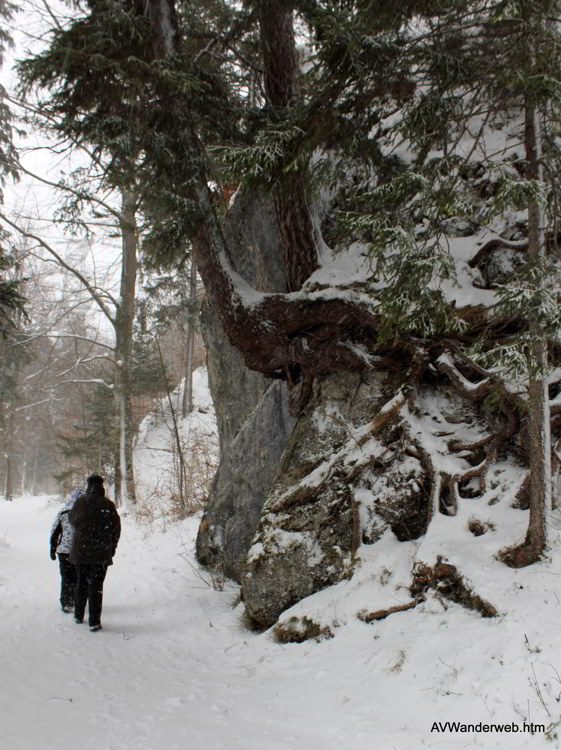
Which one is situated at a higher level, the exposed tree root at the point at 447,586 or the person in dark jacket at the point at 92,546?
the exposed tree root at the point at 447,586

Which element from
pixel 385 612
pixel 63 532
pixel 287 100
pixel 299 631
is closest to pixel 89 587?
pixel 63 532

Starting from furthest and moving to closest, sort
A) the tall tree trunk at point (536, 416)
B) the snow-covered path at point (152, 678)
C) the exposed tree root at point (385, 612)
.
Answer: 1. the exposed tree root at point (385, 612)
2. the tall tree trunk at point (536, 416)
3. the snow-covered path at point (152, 678)

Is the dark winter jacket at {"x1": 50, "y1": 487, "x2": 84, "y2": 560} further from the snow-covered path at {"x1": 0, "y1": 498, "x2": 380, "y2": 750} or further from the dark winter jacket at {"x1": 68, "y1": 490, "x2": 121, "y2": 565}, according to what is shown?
the snow-covered path at {"x1": 0, "y1": 498, "x2": 380, "y2": 750}

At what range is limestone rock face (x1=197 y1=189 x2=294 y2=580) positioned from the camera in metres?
8.36

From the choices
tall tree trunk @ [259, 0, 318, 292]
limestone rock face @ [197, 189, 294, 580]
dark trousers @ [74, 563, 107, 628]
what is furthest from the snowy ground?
tall tree trunk @ [259, 0, 318, 292]

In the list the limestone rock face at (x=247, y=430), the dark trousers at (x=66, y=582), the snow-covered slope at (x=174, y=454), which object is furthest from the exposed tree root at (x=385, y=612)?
the snow-covered slope at (x=174, y=454)

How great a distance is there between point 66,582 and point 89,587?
966 mm

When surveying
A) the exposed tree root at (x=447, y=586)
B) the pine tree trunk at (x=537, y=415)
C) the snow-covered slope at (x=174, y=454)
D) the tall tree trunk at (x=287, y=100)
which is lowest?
the snow-covered slope at (x=174, y=454)

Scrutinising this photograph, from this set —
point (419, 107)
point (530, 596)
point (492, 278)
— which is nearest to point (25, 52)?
point (419, 107)

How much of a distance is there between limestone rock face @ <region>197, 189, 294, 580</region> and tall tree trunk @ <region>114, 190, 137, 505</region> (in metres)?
6.73

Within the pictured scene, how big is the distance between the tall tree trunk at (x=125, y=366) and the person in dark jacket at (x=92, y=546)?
958 centimetres

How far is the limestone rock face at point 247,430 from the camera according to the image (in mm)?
8359

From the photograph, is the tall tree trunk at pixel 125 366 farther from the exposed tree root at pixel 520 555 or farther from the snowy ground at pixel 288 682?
the exposed tree root at pixel 520 555

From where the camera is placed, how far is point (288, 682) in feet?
14.7
